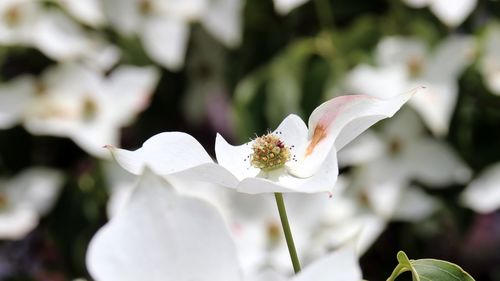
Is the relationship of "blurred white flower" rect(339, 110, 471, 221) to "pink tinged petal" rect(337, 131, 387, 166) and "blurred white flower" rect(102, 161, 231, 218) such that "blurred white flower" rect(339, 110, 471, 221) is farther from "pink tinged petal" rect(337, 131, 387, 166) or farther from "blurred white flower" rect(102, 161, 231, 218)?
"blurred white flower" rect(102, 161, 231, 218)

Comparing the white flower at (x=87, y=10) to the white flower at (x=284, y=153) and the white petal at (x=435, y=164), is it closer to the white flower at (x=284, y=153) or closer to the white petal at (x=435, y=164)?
the white petal at (x=435, y=164)

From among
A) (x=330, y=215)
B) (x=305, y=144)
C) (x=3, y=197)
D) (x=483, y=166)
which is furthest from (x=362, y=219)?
(x=305, y=144)

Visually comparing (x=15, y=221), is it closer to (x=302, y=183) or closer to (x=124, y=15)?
(x=124, y=15)

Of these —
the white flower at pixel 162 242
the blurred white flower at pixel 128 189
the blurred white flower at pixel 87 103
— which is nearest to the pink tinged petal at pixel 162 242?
the white flower at pixel 162 242

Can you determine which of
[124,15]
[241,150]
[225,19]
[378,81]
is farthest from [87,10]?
[241,150]

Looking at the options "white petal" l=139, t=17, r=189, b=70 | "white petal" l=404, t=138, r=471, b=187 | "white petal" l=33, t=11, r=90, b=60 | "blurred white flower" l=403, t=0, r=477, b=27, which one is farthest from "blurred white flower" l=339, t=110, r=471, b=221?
"white petal" l=33, t=11, r=90, b=60

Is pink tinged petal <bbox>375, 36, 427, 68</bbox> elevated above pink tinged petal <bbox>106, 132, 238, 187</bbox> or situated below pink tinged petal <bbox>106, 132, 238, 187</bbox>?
below
